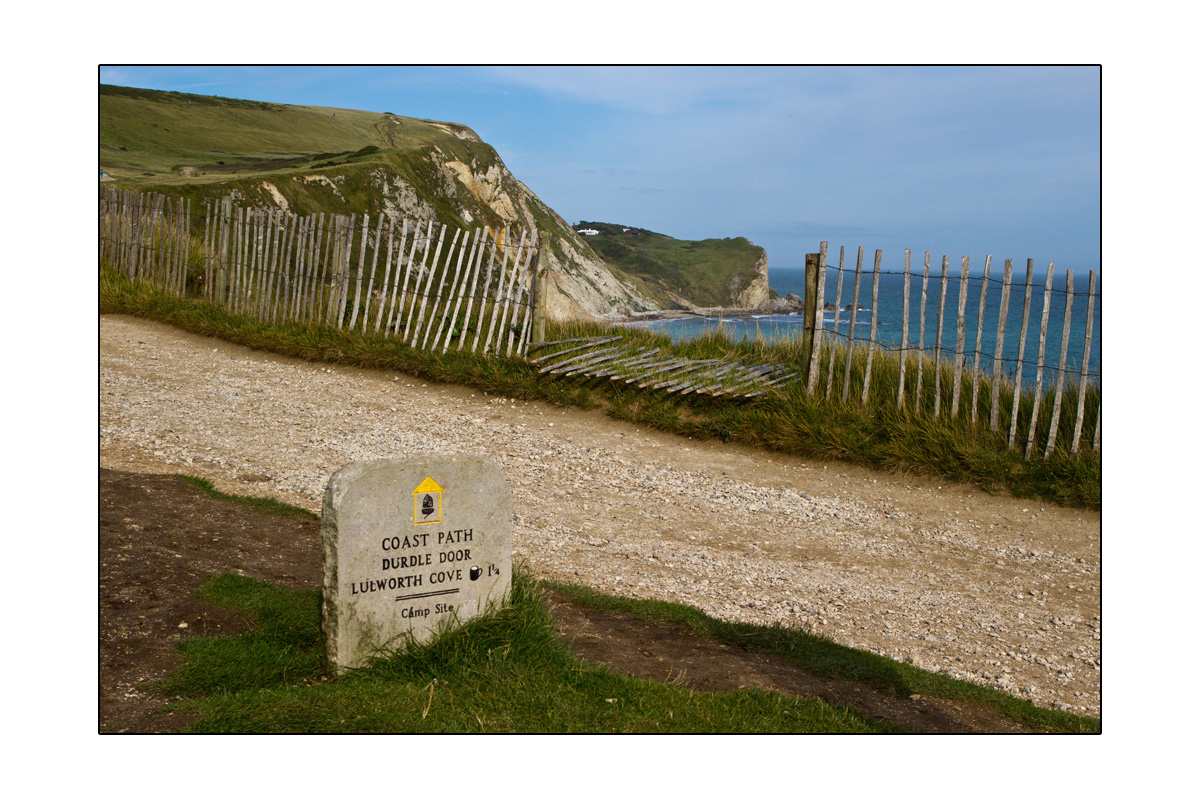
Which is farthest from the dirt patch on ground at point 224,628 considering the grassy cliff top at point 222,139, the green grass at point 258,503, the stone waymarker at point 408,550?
the grassy cliff top at point 222,139

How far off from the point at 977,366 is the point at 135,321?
12232 millimetres

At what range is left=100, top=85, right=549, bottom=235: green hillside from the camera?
111 feet

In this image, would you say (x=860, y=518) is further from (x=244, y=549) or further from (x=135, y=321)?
(x=135, y=321)

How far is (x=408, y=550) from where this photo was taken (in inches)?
139

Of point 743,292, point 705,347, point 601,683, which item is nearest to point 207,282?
point 705,347

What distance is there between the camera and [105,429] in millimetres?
7723

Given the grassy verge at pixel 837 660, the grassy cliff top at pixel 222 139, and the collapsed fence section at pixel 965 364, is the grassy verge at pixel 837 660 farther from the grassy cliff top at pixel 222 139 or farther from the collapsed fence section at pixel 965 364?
the grassy cliff top at pixel 222 139

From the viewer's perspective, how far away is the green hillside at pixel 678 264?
119 m

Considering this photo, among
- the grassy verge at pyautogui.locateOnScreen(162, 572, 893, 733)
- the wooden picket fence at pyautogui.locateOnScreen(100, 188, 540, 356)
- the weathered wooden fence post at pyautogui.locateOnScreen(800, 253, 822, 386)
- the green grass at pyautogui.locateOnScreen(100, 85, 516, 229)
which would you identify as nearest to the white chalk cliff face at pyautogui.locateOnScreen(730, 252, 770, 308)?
the green grass at pyautogui.locateOnScreen(100, 85, 516, 229)

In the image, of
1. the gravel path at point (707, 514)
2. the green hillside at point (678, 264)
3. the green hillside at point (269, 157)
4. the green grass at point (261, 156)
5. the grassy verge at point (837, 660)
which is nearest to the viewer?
the grassy verge at point (837, 660)

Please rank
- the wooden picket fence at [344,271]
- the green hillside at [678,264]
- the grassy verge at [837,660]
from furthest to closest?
1. the green hillside at [678,264]
2. the wooden picket fence at [344,271]
3. the grassy verge at [837,660]

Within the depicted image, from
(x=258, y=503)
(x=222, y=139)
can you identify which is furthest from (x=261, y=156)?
(x=258, y=503)

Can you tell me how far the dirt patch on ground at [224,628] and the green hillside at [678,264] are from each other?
103841 millimetres

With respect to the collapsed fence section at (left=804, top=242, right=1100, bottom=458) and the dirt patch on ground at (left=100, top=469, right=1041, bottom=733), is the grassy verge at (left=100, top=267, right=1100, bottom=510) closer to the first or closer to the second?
the collapsed fence section at (left=804, top=242, right=1100, bottom=458)
